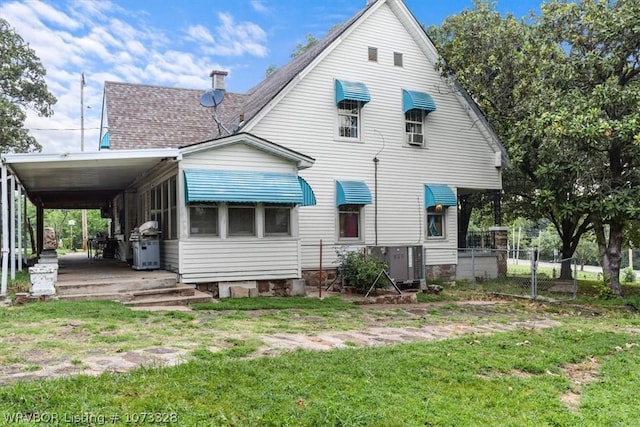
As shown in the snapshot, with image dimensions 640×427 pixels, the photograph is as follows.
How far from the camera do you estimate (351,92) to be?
48.1ft

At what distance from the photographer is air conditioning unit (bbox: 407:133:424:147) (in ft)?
52.6

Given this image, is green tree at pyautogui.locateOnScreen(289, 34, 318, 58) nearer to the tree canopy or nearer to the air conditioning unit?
the tree canopy

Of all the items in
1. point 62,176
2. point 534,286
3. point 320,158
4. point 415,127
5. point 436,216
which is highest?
point 415,127

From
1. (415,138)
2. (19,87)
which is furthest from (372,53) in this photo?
(19,87)

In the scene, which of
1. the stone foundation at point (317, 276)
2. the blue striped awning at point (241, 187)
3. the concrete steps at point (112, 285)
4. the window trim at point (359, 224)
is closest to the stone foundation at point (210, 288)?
the concrete steps at point (112, 285)

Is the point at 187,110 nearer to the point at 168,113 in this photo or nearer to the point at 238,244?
the point at 168,113

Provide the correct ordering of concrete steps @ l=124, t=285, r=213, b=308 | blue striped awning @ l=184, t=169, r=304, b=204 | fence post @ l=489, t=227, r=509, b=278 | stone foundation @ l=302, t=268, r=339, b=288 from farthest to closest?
fence post @ l=489, t=227, r=509, b=278, stone foundation @ l=302, t=268, r=339, b=288, blue striped awning @ l=184, t=169, r=304, b=204, concrete steps @ l=124, t=285, r=213, b=308

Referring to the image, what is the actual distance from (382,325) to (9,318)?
560 cm

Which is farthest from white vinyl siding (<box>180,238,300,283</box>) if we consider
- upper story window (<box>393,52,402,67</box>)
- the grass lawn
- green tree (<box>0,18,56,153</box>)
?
green tree (<box>0,18,56,153</box>)

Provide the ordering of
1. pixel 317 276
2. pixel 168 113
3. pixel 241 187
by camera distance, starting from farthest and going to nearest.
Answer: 1. pixel 168 113
2. pixel 317 276
3. pixel 241 187

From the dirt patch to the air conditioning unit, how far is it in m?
10.3

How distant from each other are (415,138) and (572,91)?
186 inches

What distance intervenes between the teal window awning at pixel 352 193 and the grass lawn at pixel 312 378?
633 centimetres

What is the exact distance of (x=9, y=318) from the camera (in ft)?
23.8
